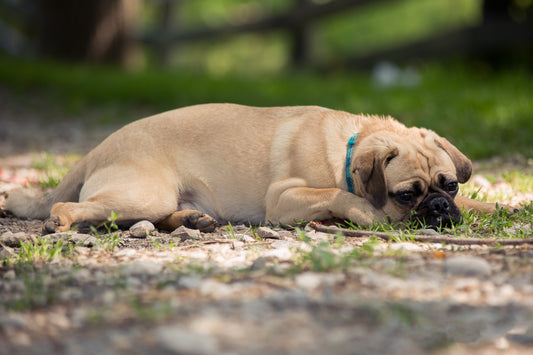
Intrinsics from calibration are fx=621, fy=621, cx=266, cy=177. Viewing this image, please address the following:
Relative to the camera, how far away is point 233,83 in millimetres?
10555

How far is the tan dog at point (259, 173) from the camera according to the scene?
408cm

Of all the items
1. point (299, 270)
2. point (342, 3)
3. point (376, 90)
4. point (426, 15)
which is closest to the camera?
point (299, 270)

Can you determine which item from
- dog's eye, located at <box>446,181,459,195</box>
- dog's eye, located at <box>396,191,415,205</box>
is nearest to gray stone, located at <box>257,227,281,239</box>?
dog's eye, located at <box>396,191,415,205</box>

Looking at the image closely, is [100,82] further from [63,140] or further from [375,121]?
[375,121]

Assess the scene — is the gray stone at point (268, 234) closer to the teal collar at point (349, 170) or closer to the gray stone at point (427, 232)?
the teal collar at point (349, 170)

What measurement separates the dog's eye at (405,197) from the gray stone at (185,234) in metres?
1.33

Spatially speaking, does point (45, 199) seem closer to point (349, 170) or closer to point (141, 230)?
point (141, 230)

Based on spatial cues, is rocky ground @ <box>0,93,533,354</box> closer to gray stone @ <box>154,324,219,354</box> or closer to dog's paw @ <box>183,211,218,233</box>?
gray stone @ <box>154,324,219,354</box>

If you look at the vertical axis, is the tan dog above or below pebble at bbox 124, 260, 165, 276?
above

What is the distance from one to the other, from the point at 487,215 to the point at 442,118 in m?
3.45

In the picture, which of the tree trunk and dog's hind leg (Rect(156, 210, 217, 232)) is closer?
dog's hind leg (Rect(156, 210, 217, 232))

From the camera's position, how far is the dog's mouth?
3.95 meters

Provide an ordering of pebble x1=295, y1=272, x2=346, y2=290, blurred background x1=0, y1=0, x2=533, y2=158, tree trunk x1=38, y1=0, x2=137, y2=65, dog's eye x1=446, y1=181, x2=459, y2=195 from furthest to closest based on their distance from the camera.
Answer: tree trunk x1=38, y1=0, x2=137, y2=65 < blurred background x1=0, y1=0, x2=533, y2=158 < dog's eye x1=446, y1=181, x2=459, y2=195 < pebble x1=295, y1=272, x2=346, y2=290

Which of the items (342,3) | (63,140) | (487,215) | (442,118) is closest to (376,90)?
(442,118)
